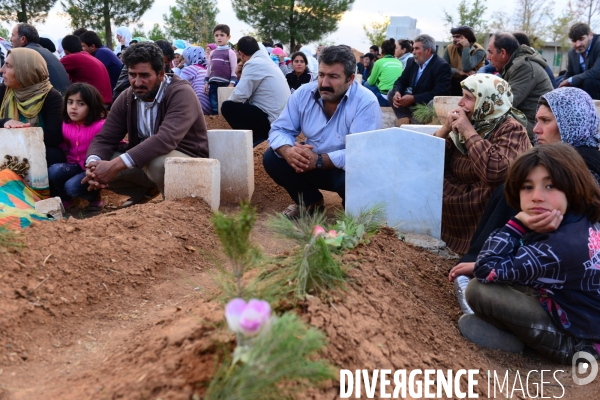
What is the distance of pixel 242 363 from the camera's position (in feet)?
5.85

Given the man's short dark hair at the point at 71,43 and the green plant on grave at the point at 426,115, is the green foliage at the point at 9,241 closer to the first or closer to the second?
the man's short dark hair at the point at 71,43

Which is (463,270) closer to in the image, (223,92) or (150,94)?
(150,94)

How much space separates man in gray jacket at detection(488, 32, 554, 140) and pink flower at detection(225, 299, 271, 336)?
5386 millimetres

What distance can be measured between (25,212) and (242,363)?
2.91m

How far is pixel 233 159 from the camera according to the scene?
5.45 metres

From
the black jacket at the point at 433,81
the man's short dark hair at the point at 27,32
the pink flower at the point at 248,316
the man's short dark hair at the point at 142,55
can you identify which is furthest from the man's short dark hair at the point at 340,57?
the man's short dark hair at the point at 27,32

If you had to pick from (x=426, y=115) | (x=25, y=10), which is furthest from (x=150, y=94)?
(x=25, y=10)

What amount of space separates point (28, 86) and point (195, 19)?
27.8 meters

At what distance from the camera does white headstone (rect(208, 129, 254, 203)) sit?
542 centimetres

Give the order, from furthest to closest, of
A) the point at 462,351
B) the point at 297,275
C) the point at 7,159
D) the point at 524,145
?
the point at 7,159
the point at 524,145
the point at 462,351
the point at 297,275

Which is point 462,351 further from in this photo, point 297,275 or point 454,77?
point 454,77

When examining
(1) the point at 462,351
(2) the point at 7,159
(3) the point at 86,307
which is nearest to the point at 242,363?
(1) the point at 462,351

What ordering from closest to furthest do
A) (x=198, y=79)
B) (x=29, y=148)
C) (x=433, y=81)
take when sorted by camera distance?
(x=29, y=148) → (x=433, y=81) → (x=198, y=79)

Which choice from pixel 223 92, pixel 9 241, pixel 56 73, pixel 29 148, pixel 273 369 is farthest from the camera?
pixel 223 92
